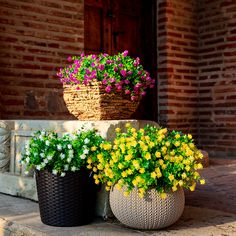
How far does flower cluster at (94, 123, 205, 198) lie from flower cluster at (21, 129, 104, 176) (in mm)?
136

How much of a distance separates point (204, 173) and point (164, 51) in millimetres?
2227

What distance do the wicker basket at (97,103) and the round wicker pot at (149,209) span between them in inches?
27.1

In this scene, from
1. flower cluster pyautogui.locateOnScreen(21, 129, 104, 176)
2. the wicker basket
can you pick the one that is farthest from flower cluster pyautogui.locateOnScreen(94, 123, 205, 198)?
the wicker basket

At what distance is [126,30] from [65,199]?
164 inches

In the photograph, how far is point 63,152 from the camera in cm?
271

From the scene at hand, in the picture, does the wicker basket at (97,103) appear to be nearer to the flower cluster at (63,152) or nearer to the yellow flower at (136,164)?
the flower cluster at (63,152)

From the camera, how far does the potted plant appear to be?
3041mm

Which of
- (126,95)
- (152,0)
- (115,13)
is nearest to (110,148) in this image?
(126,95)

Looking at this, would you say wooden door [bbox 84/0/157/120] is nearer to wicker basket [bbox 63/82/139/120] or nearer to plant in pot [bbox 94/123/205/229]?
wicker basket [bbox 63/82/139/120]

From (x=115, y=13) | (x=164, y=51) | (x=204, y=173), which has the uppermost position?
(x=115, y=13)

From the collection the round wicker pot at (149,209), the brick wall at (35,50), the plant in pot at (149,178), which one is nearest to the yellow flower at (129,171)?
the plant in pot at (149,178)

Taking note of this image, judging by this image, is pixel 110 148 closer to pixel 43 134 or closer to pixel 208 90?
pixel 43 134

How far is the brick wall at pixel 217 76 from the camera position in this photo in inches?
259

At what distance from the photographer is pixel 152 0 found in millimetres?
6641
